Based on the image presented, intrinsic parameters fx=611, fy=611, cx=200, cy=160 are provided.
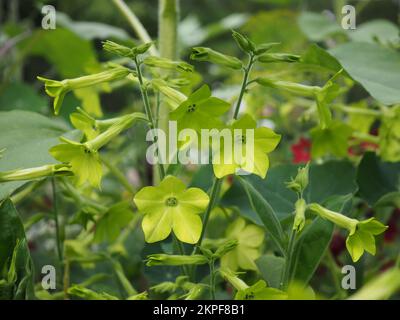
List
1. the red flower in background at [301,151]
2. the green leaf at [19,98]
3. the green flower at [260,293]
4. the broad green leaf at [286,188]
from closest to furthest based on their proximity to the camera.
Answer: the green flower at [260,293], the broad green leaf at [286,188], the red flower in background at [301,151], the green leaf at [19,98]

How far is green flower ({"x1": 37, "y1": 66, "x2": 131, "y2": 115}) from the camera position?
56 centimetres

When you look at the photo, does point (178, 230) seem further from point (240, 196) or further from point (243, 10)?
point (243, 10)

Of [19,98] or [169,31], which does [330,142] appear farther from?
[19,98]

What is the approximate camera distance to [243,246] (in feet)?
2.15

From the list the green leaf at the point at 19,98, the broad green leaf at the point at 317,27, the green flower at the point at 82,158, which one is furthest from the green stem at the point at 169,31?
the green leaf at the point at 19,98

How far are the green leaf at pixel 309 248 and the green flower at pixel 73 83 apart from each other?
229 mm

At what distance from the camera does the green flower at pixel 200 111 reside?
1.71ft

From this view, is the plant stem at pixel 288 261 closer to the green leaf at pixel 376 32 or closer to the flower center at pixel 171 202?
the flower center at pixel 171 202

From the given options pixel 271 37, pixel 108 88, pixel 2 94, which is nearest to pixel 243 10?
pixel 271 37

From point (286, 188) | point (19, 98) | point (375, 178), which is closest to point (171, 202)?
point (286, 188)

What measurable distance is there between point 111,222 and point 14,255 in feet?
0.58

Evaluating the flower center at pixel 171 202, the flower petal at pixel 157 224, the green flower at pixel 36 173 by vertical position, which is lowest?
the flower petal at pixel 157 224

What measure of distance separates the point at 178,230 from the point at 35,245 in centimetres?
68

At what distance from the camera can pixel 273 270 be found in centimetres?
60
